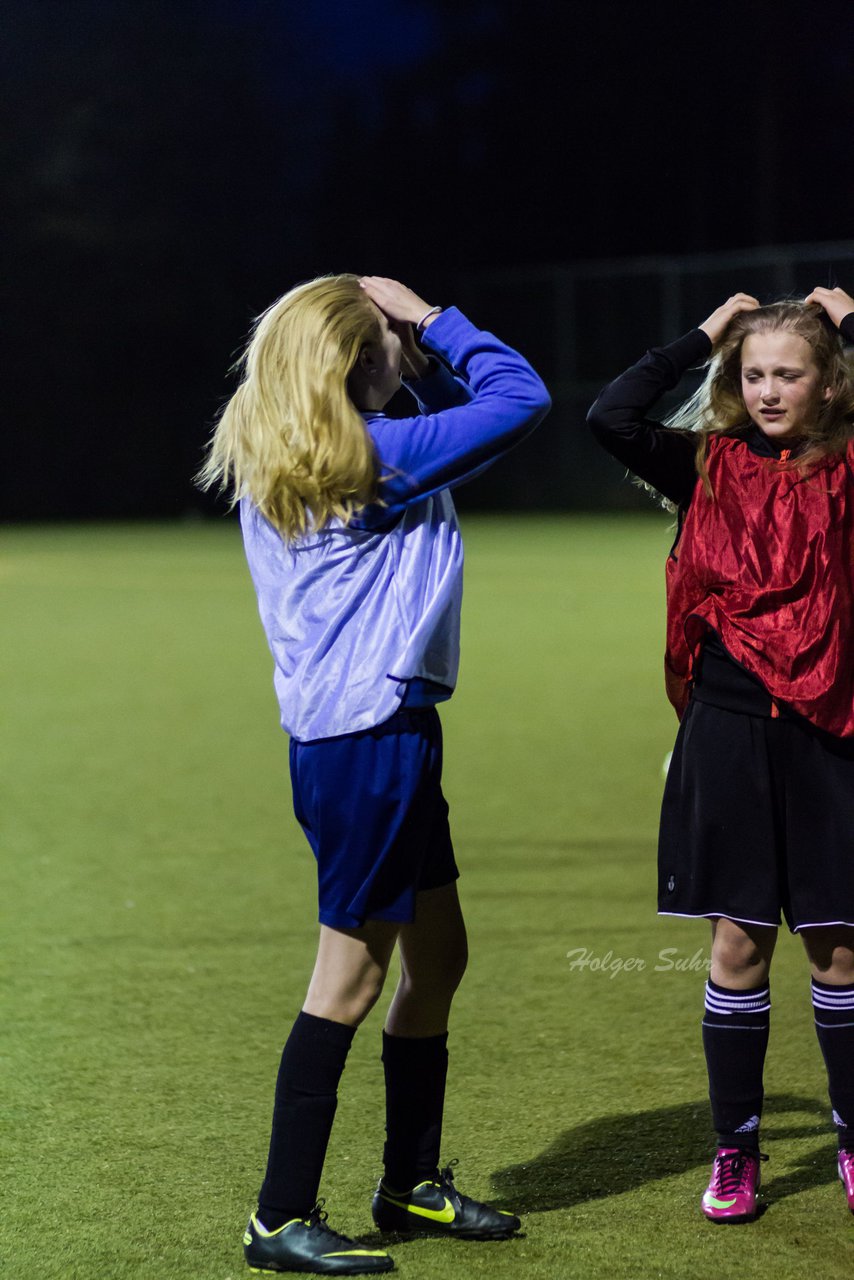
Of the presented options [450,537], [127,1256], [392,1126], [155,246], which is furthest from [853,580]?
[155,246]

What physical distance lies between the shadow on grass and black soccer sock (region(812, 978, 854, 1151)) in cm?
17

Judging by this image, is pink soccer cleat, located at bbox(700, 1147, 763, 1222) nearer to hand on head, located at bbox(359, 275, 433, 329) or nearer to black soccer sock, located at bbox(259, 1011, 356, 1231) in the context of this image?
black soccer sock, located at bbox(259, 1011, 356, 1231)

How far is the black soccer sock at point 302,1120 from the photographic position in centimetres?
250

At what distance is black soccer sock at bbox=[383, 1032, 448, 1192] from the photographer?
2.69 metres

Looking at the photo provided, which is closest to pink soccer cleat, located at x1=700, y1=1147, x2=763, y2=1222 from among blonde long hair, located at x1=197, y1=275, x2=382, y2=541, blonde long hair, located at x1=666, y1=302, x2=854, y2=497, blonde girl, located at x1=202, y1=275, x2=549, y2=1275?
blonde girl, located at x1=202, y1=275, x2=549, y2=1275

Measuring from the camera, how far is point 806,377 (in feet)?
9.03

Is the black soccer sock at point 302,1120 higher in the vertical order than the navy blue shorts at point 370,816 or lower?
lower

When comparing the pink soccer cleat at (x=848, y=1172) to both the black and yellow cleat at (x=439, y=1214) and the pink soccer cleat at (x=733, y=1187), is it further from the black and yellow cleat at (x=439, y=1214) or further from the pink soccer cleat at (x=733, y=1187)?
the black and yellow cleat at (x=439, y=1214)

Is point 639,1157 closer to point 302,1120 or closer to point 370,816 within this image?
point 302,1120

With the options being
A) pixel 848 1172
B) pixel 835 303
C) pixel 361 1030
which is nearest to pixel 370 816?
pixel 848 1172

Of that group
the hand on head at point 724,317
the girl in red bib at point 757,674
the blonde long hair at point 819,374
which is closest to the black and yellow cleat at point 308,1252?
the girl in red bib at point 757,674

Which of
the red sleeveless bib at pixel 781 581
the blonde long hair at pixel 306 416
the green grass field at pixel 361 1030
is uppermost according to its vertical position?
the blonde long hair at pixel 306 416

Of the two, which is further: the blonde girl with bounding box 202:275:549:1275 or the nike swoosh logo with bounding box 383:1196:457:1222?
the nike swoosh logo with bounding box 383:1196:457:1222

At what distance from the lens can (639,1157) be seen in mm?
3002
